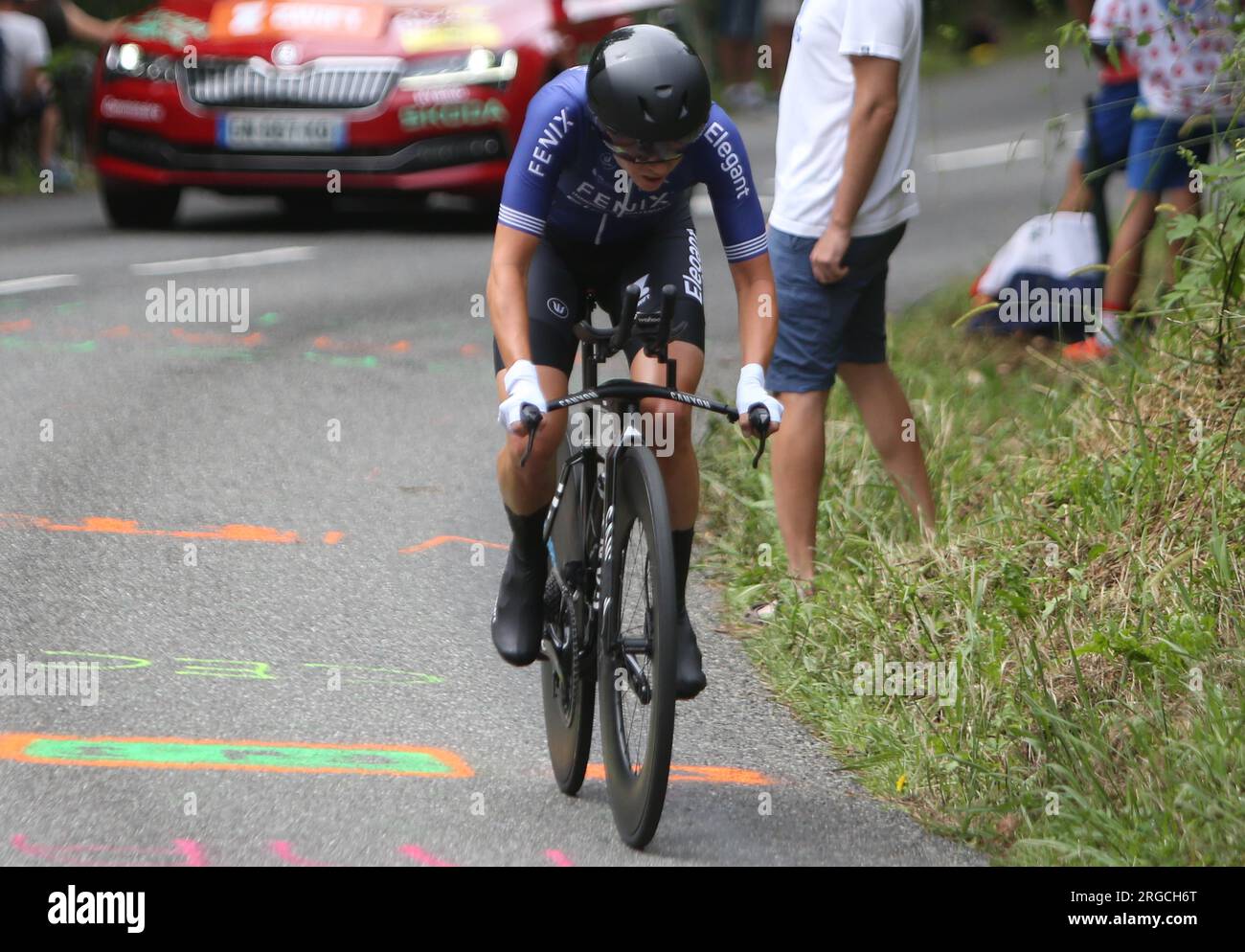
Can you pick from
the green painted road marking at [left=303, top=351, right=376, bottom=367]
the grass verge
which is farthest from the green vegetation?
the green painted road marking at [left=303, top=351, right=376, bottom=367]

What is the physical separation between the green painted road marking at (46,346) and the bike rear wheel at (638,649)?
549 centimetres

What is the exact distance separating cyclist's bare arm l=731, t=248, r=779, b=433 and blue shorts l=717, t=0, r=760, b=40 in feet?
54.1

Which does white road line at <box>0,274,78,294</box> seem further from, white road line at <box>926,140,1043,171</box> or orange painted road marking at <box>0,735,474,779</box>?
white road line at <box>926,140,1043,171</box>

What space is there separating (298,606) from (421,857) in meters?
1.94

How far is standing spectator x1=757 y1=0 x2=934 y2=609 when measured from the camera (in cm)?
591

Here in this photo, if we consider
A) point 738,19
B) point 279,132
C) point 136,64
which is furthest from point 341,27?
point 738,19

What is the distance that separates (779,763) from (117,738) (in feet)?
5.44

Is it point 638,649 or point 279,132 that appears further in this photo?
point 279,132

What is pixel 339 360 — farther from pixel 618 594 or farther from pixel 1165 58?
pixel 618 594

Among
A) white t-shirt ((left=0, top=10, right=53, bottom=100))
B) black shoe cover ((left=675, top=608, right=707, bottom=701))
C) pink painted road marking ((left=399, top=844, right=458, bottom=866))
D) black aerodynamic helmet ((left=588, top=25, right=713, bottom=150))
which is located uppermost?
white t-shirt ((left=0, top=10, right=53, bottom=100))

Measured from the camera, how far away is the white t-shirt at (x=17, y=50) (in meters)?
14.5

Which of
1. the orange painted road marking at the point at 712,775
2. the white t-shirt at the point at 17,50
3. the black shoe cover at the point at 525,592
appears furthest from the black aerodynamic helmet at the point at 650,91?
the white t-shirt at the point at 17,50

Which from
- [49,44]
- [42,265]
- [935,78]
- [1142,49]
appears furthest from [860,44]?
[935,78]

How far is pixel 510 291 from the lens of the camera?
177 inches
